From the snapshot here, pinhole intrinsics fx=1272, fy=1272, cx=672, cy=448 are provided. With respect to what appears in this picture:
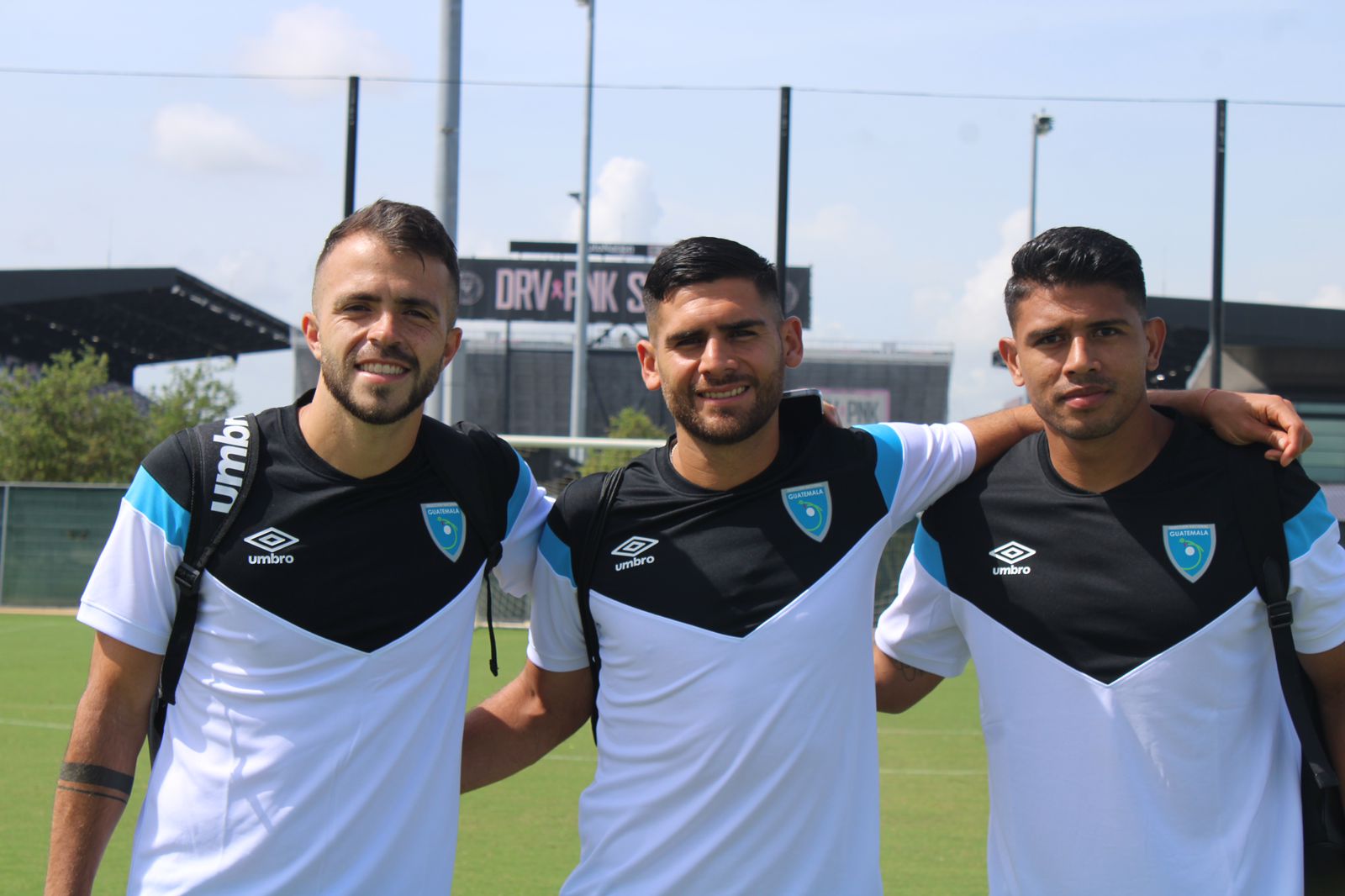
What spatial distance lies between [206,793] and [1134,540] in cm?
216

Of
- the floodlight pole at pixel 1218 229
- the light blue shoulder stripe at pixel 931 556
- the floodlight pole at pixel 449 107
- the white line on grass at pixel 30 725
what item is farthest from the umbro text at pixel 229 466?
the floodlight pole at pixel 1218 229

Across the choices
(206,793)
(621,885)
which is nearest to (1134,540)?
(621,885)

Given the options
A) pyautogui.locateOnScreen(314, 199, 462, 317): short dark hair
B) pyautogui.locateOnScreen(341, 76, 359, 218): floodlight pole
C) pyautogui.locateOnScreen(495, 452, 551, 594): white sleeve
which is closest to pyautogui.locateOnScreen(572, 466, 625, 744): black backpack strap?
pyautogui.locateOnScreen(495, 452, 551, 594): white sleeve

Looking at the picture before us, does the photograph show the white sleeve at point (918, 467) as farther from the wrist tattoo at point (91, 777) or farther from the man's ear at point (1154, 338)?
the wrist tattoo at point (91, 777)

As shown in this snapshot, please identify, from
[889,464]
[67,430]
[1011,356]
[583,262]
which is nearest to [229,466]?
[889,464]

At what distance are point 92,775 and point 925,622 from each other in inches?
81.0

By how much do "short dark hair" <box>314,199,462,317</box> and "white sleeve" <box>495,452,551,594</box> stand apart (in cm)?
53

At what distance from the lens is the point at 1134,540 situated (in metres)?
2.97

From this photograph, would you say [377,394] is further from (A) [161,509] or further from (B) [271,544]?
(A) [161,509]

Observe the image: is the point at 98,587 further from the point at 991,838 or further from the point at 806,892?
the point at 991,838

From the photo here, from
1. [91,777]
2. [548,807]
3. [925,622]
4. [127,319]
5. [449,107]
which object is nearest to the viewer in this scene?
[91,777]

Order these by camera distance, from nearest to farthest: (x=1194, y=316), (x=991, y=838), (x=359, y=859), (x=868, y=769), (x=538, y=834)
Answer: (x=359, y=859) → (x=868, y=769) → (x=991, y=838) → (x=538, y=834) → (x=1194, y=316)

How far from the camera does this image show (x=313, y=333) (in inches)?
123

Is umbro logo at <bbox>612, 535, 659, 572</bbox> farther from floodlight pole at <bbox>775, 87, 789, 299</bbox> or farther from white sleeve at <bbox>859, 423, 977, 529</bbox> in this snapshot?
floodlight pole at <bbox>775, 87, 789, 299</bbox>
